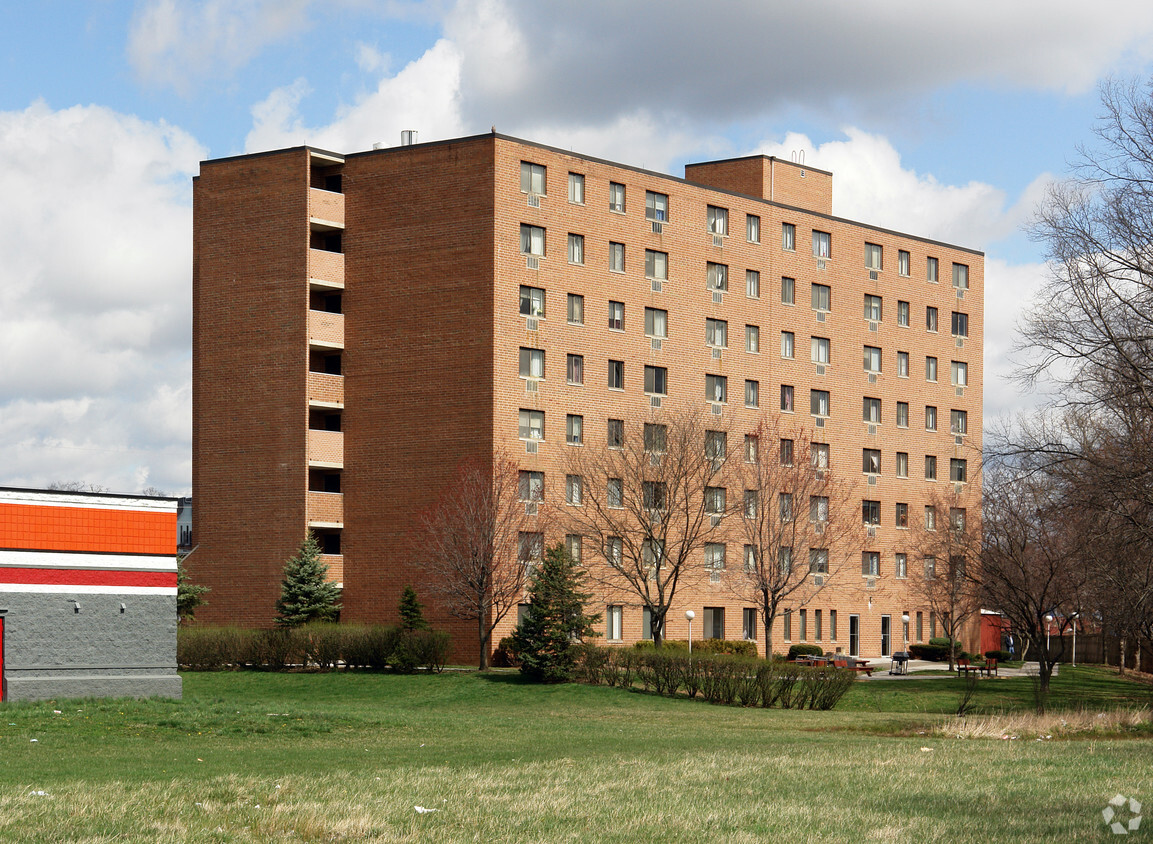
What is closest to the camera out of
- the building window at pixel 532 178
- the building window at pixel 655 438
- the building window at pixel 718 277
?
the building window at pixel 655 438

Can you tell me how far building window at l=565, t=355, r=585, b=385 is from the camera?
64375 mm

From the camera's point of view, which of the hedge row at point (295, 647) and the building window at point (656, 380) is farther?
the building window at point (656, 380)

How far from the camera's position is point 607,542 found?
61.7 meters

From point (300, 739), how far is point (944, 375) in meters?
63.7

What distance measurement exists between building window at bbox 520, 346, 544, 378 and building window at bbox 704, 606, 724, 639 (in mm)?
15161

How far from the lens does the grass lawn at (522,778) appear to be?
12883 millimetres

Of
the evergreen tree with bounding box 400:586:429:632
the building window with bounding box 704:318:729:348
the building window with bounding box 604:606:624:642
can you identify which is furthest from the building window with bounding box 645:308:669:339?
the evergreen tree with bounding box 400:586:429:632

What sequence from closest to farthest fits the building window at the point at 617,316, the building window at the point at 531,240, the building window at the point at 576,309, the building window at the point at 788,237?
the building window at the point at 531,240, the building window at the point at 576,309, the building window at the point at 617,316, the building window at the point at 788,237

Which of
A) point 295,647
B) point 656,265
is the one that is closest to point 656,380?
point 656,265

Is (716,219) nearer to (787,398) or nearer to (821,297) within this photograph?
(821,297)

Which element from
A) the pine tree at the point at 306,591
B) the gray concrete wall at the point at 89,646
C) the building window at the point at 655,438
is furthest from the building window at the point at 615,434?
the gray concrete wall at the point at 89,646

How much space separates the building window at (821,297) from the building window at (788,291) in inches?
64.4

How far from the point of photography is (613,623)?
64.6m

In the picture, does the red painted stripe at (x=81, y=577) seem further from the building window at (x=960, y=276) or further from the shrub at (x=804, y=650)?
the building window at (x=960, y=276)
